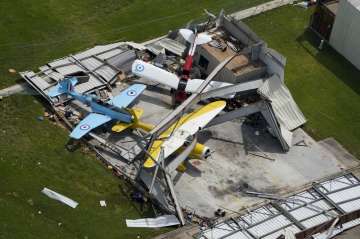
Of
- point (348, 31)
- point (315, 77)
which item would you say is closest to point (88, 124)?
point (315, 77)

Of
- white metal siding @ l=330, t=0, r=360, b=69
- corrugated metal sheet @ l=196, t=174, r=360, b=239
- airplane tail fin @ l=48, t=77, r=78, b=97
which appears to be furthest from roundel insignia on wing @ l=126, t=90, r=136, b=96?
white metal siding @ l=330, t=0, r=360, b=69

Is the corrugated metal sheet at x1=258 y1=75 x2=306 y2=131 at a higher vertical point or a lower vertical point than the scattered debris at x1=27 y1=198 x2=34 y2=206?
higher

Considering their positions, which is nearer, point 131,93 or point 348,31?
point 131,93

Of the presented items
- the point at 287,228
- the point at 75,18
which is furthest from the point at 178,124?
the point at 75,18

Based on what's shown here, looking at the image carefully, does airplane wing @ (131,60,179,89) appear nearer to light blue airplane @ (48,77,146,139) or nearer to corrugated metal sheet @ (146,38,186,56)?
light blue airplane @ (48,77,146,139)

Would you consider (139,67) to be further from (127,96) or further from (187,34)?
(187,34)

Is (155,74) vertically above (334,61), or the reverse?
(334,61)

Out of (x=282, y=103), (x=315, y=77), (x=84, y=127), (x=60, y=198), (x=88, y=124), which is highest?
(x=315, y=77)
